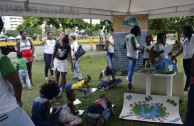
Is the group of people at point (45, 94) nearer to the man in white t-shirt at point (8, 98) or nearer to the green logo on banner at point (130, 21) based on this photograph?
the man in white t-shirt at point (8, 98)

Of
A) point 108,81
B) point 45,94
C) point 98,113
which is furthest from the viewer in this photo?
point 108,81

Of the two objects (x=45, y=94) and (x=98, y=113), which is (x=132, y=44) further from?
(x=45, y=94)

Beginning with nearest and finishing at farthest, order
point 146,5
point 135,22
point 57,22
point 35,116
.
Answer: point 35,116 < point 146,5 < point 135,22 < point 57,22

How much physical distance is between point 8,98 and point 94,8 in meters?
5.51

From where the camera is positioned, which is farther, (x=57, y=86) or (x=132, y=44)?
(x=132, y=44)

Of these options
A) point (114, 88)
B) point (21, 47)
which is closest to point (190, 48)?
point (114, 88)

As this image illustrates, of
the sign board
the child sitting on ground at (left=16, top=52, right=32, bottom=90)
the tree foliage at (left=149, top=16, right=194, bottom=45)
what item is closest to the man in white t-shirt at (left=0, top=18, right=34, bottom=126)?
the child sitting on ground at (left=16, top=52, right=32, bottom=90)

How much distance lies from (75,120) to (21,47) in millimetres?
4062

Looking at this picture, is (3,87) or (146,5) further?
(146,5)

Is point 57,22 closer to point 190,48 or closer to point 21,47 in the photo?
point 21,47

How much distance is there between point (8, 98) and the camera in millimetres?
2000

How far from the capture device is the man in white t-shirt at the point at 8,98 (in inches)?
76.2

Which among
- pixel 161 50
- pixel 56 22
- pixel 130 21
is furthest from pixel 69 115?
pixel 56 22

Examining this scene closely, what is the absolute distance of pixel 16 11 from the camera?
4.98m
